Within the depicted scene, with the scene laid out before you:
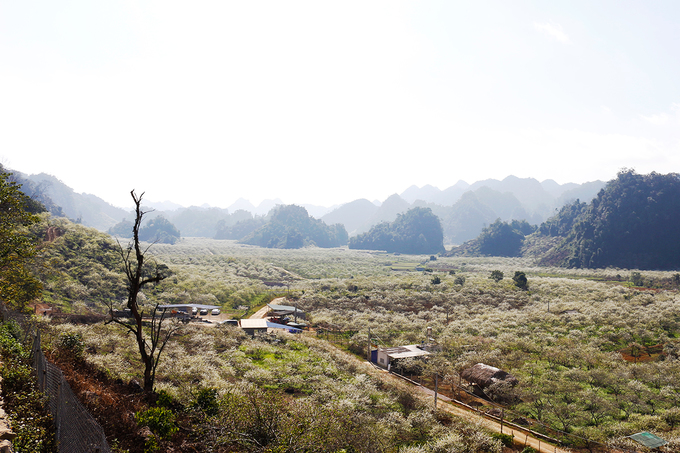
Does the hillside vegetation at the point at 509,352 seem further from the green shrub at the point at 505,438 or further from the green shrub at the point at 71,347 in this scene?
the green shrub at the point at 505,438

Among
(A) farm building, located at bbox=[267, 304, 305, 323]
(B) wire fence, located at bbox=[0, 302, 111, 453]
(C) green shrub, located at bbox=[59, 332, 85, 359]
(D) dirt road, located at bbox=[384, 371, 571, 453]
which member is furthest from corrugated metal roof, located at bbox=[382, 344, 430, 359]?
(B) wire fence, located at bbox=[0, 302, 111, 453]

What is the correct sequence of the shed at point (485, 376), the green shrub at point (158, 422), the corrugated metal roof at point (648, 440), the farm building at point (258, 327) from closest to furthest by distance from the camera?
the green shrub at point (158, 422)
the corrugated metal roof at point (648, 440)
the shed at point (485, 376)
the farm building at point (258, 327)

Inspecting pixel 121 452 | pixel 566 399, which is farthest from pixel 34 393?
pixel 566 399

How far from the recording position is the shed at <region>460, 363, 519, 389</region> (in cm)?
2997

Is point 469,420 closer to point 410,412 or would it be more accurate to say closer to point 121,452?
point 410,412

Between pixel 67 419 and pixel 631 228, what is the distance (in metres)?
178

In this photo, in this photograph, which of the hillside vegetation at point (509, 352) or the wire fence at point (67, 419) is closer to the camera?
the wire fence at point (67, 419)

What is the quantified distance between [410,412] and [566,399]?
1337 centimetres

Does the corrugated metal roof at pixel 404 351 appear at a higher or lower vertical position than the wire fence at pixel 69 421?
lower

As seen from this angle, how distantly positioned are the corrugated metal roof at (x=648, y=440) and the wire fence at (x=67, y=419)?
1100 inches

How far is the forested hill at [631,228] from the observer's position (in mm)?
129125

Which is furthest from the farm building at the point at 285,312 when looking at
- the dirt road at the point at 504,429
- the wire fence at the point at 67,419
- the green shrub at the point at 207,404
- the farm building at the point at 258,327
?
the wire fence at the point at 67,419

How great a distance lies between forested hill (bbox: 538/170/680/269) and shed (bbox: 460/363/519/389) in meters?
133

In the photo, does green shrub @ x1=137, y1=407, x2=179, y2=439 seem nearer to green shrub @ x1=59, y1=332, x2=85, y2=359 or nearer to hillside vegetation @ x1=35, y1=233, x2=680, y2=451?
hillside vegetation @ x1=35, y1=233, x2=680, y2=451
